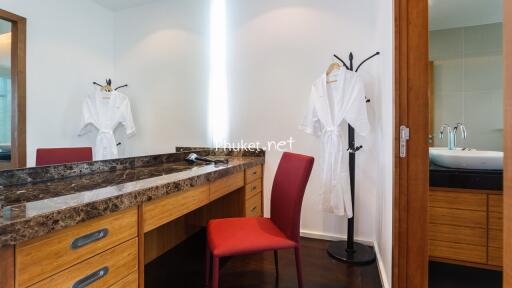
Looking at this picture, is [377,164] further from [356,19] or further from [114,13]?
[114,13]

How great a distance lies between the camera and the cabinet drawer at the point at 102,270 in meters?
0.72

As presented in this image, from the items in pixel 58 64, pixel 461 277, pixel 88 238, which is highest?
pixel 58 64

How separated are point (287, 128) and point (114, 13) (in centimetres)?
162

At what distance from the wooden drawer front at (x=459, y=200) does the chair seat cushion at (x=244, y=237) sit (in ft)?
4.10

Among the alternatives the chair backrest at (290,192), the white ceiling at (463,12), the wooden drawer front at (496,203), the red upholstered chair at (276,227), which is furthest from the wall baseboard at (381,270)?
the white ceiling at (463,12)

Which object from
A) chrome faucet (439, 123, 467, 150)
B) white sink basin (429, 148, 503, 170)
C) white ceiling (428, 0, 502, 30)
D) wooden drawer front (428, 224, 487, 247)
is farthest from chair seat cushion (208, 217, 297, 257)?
white ceiling (428, 0, 502, 30)

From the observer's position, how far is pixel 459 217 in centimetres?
181

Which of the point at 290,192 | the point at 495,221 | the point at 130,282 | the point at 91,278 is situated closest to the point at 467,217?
the point at 495,221

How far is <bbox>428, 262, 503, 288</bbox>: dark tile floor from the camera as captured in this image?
168 cm

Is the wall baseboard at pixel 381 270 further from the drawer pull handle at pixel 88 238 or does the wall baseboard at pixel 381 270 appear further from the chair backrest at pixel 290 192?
the drawer pull handle at pixel 88 238

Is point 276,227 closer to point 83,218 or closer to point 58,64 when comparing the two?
point 83,218

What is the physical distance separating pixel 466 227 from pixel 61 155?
2.58m

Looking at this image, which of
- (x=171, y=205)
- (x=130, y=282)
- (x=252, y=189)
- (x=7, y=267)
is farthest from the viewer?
(x=252, y=189)

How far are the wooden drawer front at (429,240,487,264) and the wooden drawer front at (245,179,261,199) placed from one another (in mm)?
1425
